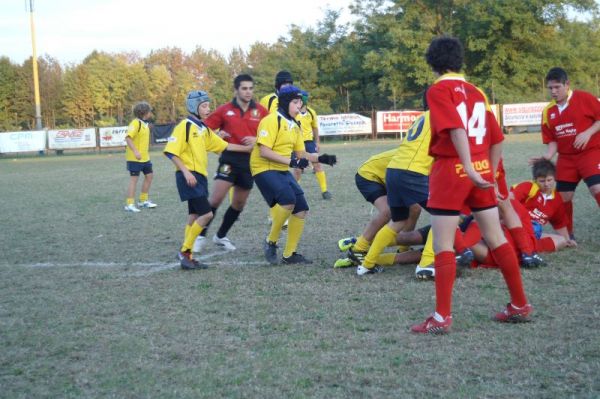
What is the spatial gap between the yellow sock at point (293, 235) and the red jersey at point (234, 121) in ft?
5.27

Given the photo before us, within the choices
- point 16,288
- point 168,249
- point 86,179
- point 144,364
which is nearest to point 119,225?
point 168,249

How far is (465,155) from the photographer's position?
13.5ft

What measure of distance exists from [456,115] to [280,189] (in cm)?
295

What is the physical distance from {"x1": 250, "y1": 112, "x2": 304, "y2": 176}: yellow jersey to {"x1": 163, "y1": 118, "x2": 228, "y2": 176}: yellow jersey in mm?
562

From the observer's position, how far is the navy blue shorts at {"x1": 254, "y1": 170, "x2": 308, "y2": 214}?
22.5ft

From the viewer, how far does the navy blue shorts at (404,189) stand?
229 inches

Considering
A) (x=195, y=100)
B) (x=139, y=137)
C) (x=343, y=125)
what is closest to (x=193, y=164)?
(x=195, y=100)

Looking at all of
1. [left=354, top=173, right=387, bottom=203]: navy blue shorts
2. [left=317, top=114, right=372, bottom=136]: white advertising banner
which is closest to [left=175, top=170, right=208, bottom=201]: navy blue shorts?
[left=354, top=173, right=387, bottom=203]: navy blue shorts

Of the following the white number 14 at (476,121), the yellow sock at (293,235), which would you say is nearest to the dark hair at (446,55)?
the white number 14 at (476,121)

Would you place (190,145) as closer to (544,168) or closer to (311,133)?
(544,168)

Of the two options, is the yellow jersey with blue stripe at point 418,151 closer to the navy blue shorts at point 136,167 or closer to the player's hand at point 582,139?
the player's hand at point 582,139

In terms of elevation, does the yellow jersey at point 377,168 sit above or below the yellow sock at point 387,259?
above

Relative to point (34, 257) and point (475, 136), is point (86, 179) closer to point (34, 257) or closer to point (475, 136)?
point (34, 257)

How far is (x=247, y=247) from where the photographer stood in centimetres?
814
